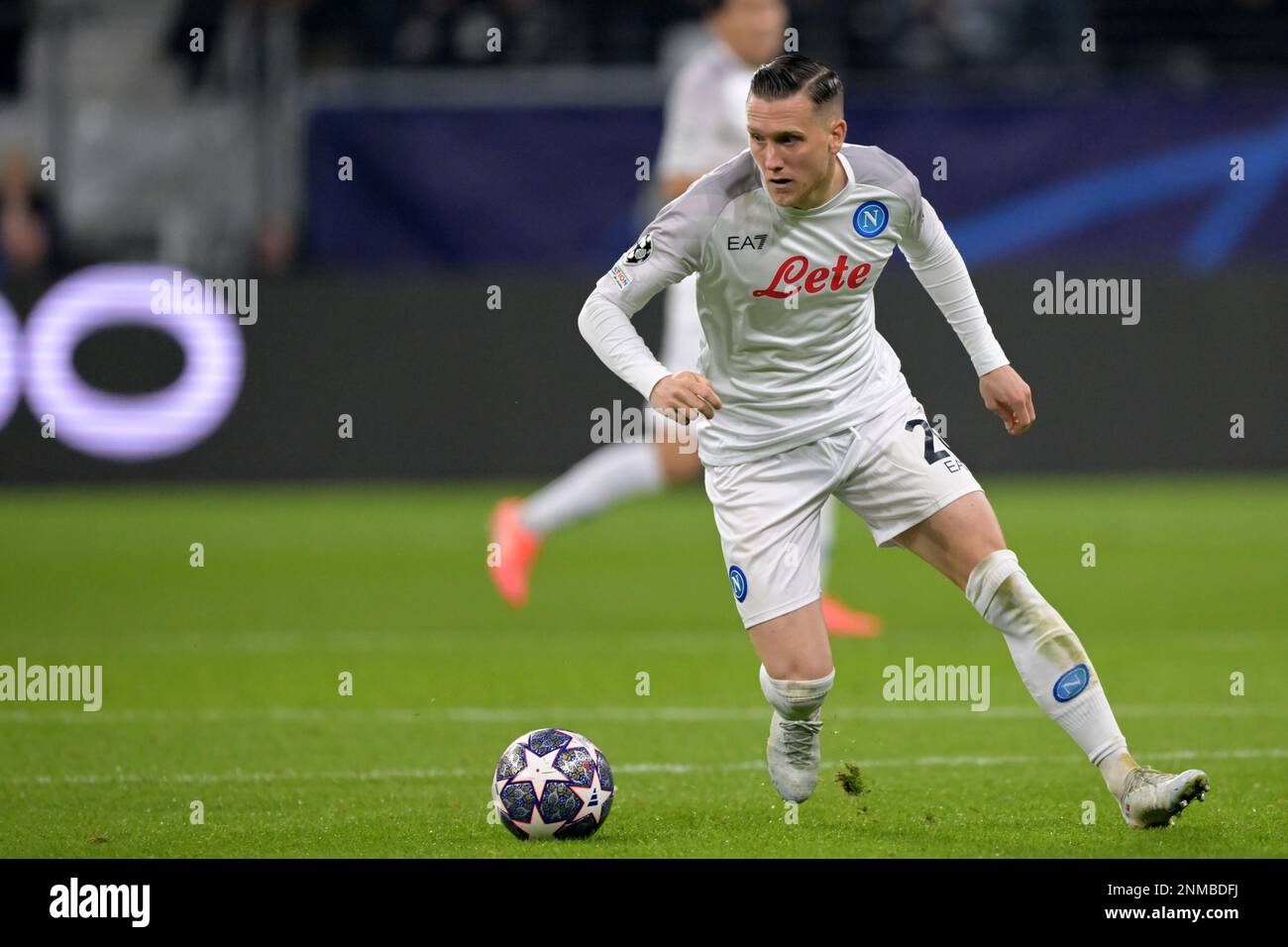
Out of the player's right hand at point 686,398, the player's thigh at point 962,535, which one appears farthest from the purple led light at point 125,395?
the player's right hand at point 686,398

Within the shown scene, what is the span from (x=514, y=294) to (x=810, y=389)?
999 centimetres

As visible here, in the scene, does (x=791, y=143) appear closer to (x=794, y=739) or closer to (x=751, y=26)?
(x=794, y=739)

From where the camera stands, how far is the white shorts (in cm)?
575

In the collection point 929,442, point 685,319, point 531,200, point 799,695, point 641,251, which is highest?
point 531,200

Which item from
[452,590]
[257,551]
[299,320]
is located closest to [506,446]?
[299,320]

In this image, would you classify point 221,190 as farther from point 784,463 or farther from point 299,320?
point 784,463

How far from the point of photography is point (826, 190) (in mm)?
5652

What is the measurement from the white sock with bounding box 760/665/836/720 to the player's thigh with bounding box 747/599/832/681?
0.05 feet

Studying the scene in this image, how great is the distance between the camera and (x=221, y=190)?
1686cm

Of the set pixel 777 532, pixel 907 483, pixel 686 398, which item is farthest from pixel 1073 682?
pixel 686 398

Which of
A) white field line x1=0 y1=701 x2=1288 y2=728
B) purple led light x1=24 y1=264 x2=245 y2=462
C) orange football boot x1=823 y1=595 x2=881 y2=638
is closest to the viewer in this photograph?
white field line x1=0 y1=701 x2=1288 y2=728

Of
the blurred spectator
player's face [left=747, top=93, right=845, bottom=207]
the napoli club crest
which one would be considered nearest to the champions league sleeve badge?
player's face [left=747, top=93, right=845, bottom=207]

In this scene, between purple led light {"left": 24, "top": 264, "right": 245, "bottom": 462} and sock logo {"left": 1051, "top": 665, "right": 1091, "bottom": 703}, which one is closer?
sock logo {"left": 1051, "top": 665, "right": 1091, "bottom": 703}

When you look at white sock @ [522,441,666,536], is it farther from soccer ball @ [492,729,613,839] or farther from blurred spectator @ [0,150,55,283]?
blurred spectator @ [0,150,55,283]
